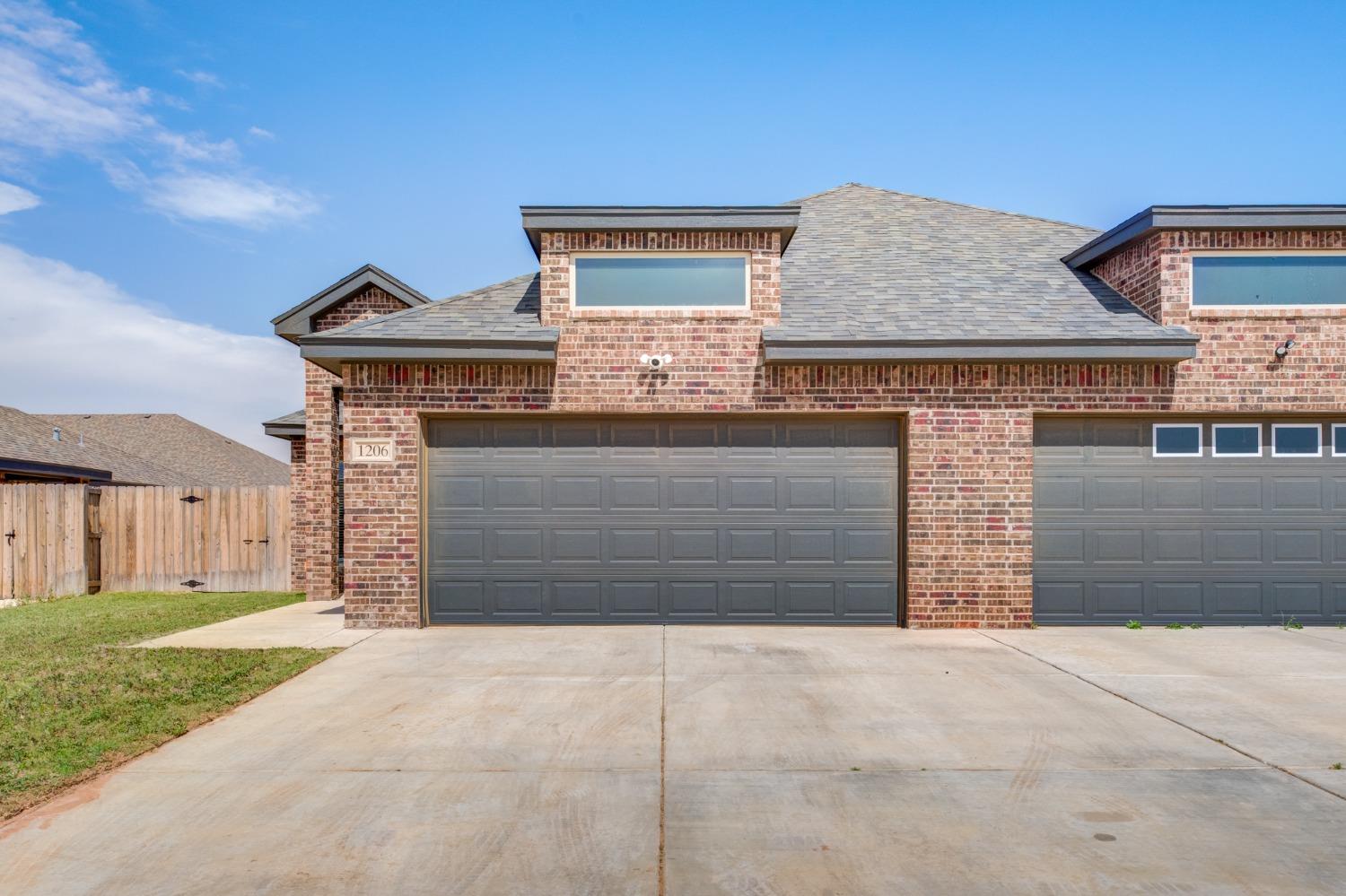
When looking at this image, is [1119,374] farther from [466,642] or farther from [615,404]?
[466,642]

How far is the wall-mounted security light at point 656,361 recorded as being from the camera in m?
10.7

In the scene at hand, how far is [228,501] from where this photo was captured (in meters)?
15.8

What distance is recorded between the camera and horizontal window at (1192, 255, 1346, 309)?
1072 cm

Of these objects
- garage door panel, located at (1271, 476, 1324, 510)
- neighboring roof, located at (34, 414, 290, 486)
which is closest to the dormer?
garage door panel, located at (1271, 476, 1324, 510)

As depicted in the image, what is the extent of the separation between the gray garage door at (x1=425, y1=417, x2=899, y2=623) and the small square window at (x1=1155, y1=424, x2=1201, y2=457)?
347 centimetres

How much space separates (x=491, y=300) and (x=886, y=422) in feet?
18.6

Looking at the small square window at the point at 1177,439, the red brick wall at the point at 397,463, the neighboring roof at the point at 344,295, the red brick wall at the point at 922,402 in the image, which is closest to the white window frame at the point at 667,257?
the red brick wall at the point at 922,402

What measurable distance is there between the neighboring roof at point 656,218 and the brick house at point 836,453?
35mm

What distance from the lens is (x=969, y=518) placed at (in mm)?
10531

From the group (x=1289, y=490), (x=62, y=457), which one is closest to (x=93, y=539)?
(x=62, y=457)

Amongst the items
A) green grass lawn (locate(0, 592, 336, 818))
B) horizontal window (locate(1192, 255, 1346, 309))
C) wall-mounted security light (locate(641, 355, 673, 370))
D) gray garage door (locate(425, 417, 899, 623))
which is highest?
horizontal window (locate(1192, 255, 1346, 309))

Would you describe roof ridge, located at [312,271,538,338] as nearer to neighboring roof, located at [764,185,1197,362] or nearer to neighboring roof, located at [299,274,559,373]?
neighboring roof, located at [299,274,559,373]

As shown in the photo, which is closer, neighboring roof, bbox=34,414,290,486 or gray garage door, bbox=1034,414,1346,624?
gray garage door, bbox=1034,414,1346,624

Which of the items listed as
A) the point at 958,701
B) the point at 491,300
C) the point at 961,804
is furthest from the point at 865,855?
the point at 491,300
